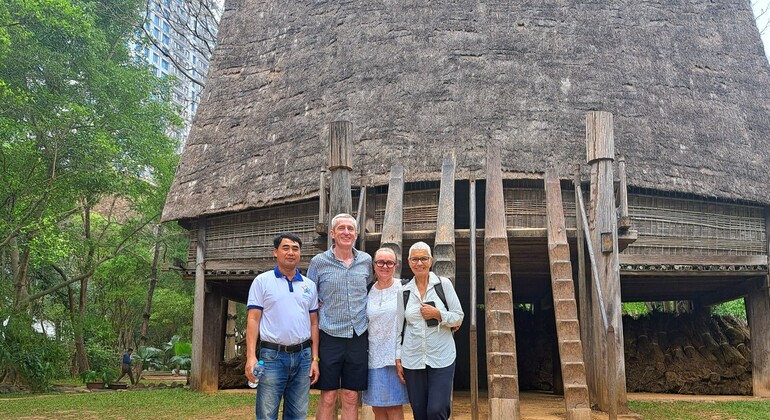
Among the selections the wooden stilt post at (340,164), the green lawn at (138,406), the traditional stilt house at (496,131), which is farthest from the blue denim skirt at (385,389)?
the green lawn at (138,406)

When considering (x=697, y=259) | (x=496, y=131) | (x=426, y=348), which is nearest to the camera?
(x=426, y=348)

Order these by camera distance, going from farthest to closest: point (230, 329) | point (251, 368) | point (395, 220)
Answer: point (230, 329), point (395, 220), point (251, 368)

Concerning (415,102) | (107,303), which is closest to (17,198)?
(415,102)

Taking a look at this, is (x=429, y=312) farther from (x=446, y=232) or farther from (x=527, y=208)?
(x=527, y=208)

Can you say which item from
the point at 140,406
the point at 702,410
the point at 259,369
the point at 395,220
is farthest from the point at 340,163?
the point at 702,410

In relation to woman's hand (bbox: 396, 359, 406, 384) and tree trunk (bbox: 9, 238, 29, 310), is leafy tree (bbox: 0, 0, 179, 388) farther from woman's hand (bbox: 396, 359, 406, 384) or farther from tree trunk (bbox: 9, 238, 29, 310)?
woman's hand (bbox: 396, 359, 406, 384)

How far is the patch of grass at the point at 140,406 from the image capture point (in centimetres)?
756

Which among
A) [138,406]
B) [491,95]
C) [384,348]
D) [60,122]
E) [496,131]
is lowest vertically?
[138,406]

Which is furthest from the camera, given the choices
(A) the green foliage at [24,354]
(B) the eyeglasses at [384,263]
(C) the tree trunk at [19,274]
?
(C) the tree trunk at [19,274]

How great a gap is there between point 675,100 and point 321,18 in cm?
535

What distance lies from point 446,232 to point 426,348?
2481 millimetres

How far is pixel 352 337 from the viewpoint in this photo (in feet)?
12.5

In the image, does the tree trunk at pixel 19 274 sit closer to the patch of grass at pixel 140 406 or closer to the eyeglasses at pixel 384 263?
the patch of grass at pixel 140 406

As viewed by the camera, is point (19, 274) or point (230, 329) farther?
point (230, 329)
